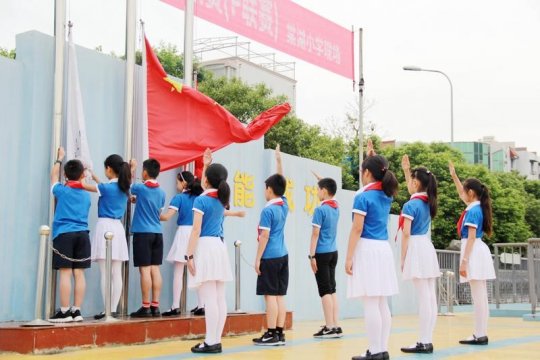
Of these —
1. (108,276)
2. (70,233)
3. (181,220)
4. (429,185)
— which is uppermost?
(429,185)

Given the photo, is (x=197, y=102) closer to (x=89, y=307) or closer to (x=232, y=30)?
(x=232, y=30)

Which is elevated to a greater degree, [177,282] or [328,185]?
[328,185]

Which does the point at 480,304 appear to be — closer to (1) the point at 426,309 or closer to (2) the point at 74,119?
(1) the point at 426,309

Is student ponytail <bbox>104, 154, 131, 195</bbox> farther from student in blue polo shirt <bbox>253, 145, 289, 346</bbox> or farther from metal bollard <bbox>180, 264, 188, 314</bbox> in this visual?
metal bollard <bbox>180, 264, 188, 314</bbox>

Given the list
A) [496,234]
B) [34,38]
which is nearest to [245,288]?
[34,38]

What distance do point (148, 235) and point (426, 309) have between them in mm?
3182

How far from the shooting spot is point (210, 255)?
652 centimetres

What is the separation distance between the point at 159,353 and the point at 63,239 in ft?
4.94

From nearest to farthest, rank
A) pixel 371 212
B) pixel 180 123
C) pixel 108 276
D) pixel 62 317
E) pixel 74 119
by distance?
pixel 371 212 < pixel 62 317 < pixel 108 276 < pixel 74 119 < pixel 180 123

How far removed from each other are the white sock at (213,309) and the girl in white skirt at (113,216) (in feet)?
4.81

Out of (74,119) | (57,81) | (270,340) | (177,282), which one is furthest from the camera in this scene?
(177,282)

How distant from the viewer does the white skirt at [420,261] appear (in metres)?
6.85

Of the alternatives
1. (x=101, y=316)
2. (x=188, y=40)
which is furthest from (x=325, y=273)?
(x=188, y=40)

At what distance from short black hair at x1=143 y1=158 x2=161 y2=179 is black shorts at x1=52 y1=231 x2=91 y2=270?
1182mm
